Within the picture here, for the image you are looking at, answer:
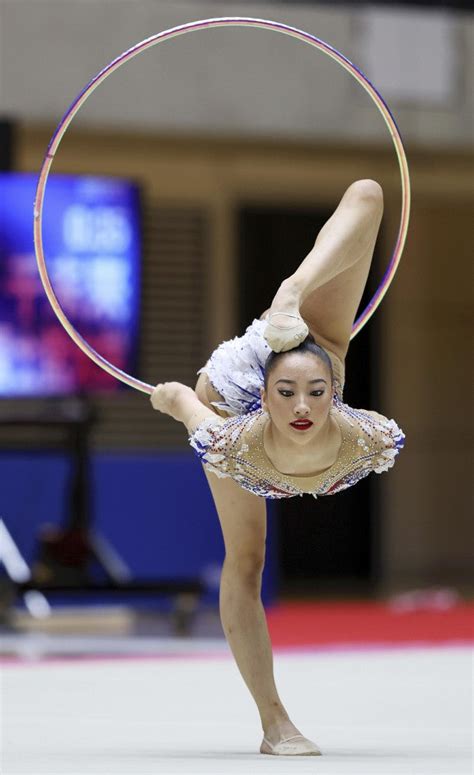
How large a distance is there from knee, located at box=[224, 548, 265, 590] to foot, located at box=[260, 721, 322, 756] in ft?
1.03

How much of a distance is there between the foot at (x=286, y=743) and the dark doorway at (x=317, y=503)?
22.4 ft

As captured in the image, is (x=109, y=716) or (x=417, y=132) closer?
(x=109, y=716)

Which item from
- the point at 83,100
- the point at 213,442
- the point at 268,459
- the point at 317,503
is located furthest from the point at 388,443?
the point at 317,503

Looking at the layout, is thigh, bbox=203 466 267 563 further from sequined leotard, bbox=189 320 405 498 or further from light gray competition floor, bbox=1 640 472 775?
light gray competition floor, bbox=1 640 472 775

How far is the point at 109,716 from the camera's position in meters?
4.10

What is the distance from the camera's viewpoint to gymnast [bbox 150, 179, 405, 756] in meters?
2.87

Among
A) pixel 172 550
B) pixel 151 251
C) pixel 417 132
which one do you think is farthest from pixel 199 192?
pixel 172 550

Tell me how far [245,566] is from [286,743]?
0.39 m

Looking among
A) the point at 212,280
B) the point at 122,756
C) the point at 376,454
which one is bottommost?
the point at 122,756

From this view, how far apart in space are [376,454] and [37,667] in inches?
115

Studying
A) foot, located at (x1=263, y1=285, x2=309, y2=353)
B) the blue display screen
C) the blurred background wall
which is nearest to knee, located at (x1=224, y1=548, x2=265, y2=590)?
foot, located at (x1=263, y1=285, x2=309, y2=353)

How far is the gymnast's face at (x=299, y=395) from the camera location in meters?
2.82

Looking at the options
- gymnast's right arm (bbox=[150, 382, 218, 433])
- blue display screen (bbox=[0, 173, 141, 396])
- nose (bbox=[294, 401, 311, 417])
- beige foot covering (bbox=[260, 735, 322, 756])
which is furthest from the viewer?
blue display screen (bbox=[0, 173, 141, 396])

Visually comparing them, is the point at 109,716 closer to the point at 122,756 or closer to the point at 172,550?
the point at 122,756
